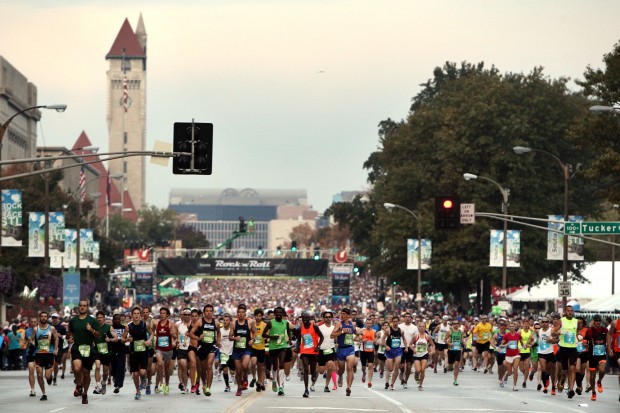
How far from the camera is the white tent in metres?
75.1

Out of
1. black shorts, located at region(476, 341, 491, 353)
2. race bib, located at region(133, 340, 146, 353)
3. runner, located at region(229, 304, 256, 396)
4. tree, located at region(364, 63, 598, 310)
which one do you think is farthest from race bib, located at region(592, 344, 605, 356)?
tree, located at region(364, 63, 598, 310)

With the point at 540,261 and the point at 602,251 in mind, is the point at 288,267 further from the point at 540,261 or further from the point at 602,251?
the point at 540,261

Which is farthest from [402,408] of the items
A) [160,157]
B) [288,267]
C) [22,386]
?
[288,267]

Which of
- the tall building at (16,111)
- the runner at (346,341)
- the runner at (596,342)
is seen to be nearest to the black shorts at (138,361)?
the runner at (346,341)

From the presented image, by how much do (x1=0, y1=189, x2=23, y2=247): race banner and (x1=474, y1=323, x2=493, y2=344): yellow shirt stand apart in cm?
1894

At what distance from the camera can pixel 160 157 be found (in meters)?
35.0

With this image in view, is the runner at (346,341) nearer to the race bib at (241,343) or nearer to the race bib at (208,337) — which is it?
the race bib at (241,343)

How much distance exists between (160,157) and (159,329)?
542 cm

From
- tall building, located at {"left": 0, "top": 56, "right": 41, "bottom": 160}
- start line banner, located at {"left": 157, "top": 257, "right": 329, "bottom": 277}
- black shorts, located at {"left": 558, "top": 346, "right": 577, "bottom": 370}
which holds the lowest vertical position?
black shorts, located at {"left": 558, "top": 346, "right": 577, "bottom": 370}

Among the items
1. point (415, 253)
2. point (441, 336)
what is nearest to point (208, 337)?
point (441, 336)

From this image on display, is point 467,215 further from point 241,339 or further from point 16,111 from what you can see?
point 16,111

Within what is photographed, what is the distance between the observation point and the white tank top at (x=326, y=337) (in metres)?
31.5

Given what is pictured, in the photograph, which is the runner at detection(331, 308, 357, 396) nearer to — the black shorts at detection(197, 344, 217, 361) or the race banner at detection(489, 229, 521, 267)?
the black shorts at detection(197, 344, 217, 361)

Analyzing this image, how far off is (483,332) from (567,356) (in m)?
12.0
